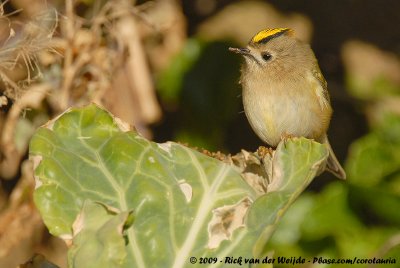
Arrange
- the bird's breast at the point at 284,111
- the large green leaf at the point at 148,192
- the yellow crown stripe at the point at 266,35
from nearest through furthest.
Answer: the large green leaf at the point at 148,192 → the bird's breast at the point at 284,111 → the yellow crown stripe at the point at 266,35

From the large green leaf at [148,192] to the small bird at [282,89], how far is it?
109cm

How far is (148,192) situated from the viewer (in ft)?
8.91

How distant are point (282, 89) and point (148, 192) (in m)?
1.49

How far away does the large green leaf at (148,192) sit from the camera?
8.35 ft

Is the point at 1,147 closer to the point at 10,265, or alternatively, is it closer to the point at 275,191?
the point at 10,265

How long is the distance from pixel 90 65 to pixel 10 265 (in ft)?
5.06

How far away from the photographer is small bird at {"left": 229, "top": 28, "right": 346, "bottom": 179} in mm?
3980

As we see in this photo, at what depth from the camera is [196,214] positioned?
2.74m

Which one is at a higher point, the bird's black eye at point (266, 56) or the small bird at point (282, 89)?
the bird's black eye at point (266, 56)

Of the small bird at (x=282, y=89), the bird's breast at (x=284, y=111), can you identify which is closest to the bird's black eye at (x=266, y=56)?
the small bird at (x=282, y=89)

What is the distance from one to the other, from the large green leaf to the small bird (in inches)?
43.0

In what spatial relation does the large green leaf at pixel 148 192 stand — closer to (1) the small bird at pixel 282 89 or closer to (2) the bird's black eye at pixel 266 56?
(1) the small bird at pixel 282 89

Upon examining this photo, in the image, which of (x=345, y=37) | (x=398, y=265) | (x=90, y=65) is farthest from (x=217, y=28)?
(x=398, y=265)

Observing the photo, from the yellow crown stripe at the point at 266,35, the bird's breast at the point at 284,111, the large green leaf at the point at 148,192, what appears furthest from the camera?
the yellow crown stripe at the point at 266,35
